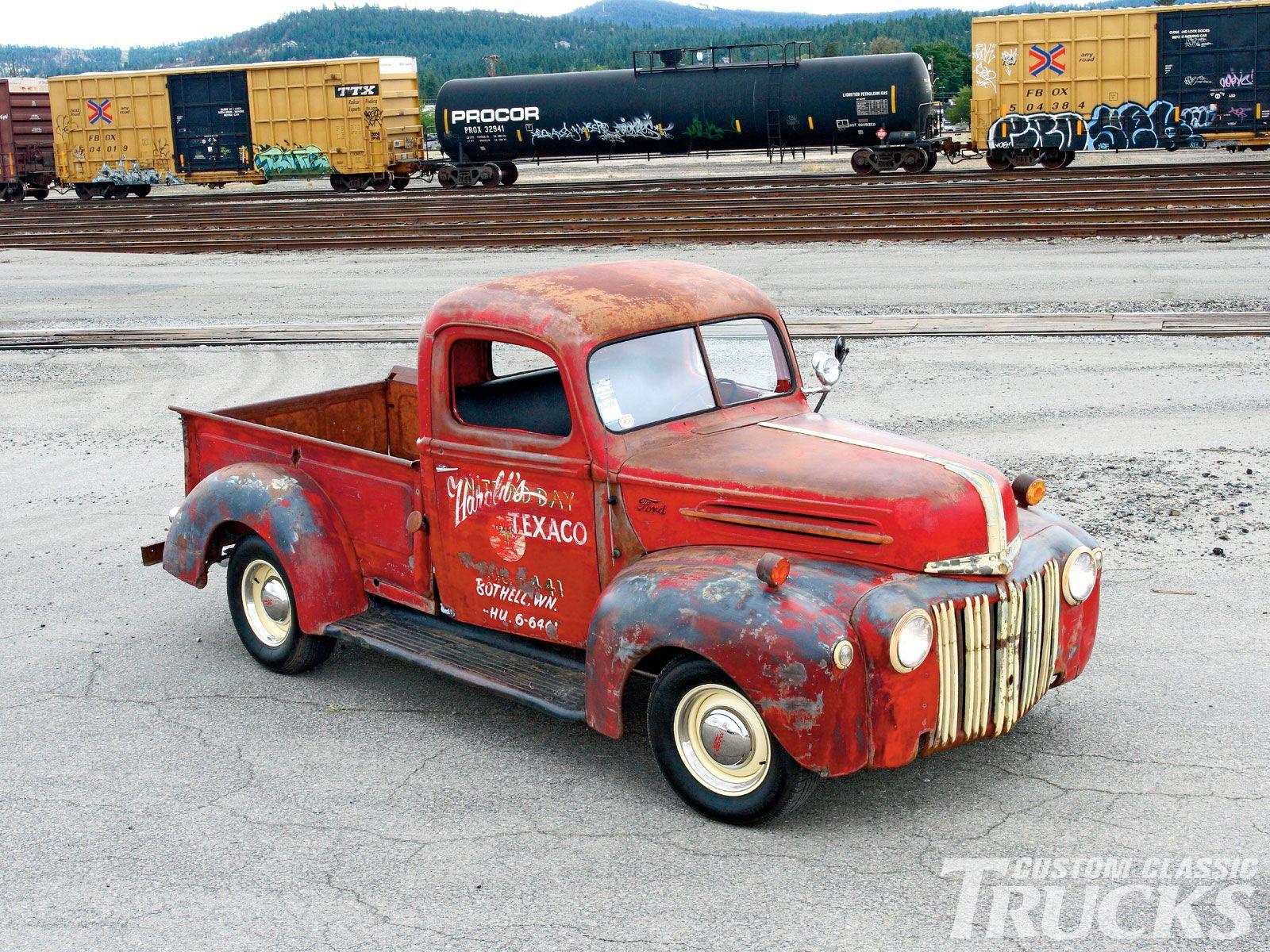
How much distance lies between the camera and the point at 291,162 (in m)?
40.7

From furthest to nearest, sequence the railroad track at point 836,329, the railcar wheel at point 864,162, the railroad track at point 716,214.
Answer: the railcar wheel at point 864,162
the railroad track at point 716,214
the railroad track at point 836,329

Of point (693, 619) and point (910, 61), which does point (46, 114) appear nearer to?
point (910, 61)

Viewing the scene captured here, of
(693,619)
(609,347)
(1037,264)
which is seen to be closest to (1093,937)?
(693,619)

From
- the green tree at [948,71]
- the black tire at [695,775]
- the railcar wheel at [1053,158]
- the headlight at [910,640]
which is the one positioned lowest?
the black tire at [695,775]

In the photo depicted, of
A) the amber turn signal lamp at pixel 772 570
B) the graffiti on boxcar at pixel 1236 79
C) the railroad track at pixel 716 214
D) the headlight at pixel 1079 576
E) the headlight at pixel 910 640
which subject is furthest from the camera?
the graffiti on boxcar at pixel 1236 79

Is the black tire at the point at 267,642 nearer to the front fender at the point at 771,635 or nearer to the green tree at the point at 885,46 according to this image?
the front fender at the point at 771,635

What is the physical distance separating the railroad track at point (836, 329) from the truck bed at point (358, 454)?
308 inches

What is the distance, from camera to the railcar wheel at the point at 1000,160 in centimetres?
3466

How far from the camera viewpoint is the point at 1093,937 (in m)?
4.29

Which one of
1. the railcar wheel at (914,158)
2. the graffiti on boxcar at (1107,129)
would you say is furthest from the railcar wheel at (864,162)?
the graffiti on boxcar at (1107,129)

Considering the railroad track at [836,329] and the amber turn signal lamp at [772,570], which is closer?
the amber turn signal lamp at [772,570]

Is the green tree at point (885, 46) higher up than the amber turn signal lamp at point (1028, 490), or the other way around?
the green tree at point (885, 46)

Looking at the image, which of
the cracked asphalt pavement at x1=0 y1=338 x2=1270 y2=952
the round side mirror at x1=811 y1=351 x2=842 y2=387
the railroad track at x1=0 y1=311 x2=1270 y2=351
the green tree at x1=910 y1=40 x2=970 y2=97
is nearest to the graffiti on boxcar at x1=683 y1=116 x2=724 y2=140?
the railroad track at x1=0 y1=311 x2=1270 y2=351

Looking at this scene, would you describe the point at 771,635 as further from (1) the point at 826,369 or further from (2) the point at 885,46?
(2) the point at 885,46
